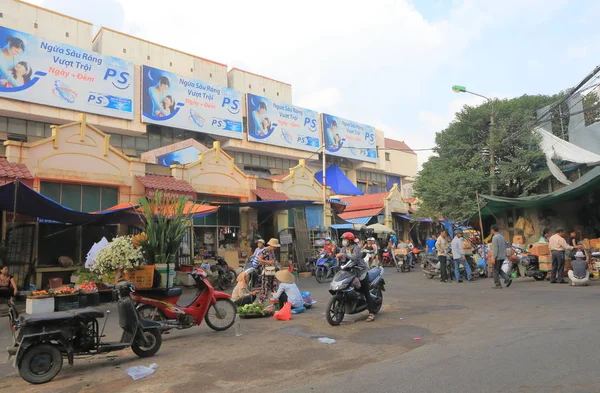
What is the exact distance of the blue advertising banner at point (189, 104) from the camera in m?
29.8

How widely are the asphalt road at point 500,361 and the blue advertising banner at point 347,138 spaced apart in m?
34.4

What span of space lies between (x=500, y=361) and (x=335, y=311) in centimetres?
317

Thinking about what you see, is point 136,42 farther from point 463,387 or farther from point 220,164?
point 463,387

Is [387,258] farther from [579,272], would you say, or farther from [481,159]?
[579,272]

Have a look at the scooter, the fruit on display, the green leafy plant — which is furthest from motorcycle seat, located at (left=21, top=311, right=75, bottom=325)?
the scooter

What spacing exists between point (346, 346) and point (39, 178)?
37.9 feet

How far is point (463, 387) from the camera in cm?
391

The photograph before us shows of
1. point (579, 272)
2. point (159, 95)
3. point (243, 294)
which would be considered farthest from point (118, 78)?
point (579, 272)

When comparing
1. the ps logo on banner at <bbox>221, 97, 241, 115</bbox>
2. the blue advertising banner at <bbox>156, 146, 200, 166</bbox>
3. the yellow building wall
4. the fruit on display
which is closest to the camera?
the fruit on display

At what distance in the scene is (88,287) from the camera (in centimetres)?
996

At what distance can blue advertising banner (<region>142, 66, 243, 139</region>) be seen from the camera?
29844 millimetres

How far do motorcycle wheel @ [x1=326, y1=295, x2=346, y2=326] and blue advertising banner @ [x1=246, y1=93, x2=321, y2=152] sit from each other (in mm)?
28964

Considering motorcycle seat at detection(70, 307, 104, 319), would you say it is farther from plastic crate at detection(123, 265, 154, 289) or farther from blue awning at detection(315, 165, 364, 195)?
blue awning at detection(315, 165, 364, 195)

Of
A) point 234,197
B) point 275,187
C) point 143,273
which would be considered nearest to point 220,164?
point 234,197
